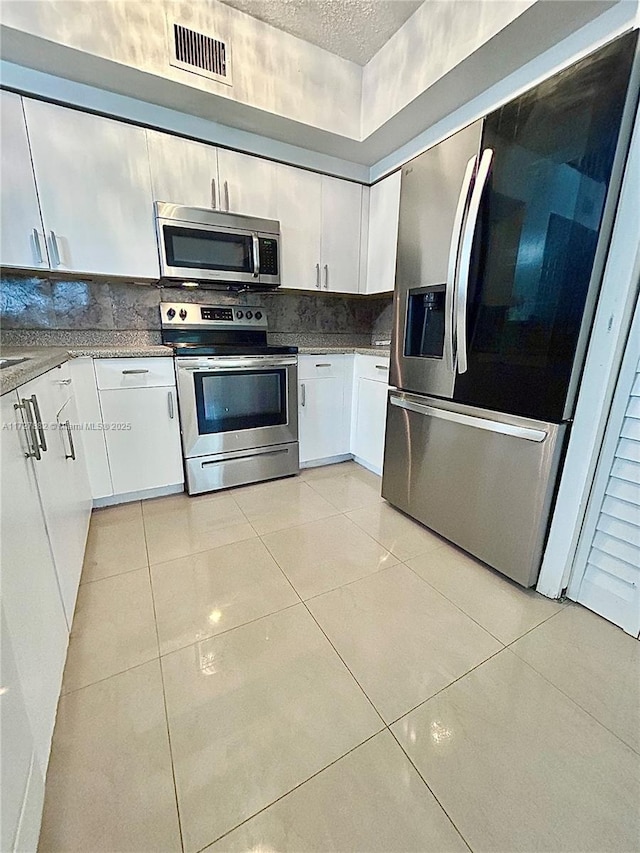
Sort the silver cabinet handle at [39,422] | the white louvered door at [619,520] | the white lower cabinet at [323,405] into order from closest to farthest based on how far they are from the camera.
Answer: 1. the silver cabinet handle at [39,422]
2. the white louvered door at [619,520]
3. the white lower cabinet at [323,405]

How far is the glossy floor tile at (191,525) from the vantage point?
174 cm

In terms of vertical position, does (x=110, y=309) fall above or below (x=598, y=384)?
above

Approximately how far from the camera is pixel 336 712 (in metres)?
1.00

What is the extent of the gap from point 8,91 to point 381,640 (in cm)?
288

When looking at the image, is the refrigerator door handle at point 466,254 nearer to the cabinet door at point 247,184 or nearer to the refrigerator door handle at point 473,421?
the refrigerator door handle at point 473,421

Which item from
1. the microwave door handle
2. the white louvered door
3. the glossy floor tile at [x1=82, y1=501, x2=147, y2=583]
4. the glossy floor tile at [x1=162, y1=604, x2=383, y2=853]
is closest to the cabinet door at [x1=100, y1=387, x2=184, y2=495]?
the glossy floor tile at [x1=82, y1=501, x2=147, y2=583]

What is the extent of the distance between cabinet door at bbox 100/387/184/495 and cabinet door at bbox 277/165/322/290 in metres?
1.21

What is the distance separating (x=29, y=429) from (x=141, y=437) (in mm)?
1199

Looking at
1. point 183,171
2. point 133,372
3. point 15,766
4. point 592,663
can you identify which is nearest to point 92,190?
point 183,171

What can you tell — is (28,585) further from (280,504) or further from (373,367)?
(373,367)

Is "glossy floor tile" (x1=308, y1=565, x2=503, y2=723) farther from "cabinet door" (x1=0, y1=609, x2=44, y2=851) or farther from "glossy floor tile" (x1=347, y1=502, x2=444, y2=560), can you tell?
"cabinet door" (x1=0, y1=609, x2=44, y2=851)

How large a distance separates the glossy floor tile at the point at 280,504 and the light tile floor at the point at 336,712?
1.03 ft

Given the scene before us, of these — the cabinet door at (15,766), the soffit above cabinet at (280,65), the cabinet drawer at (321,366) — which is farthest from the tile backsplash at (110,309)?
the cabinet door at (15,766)

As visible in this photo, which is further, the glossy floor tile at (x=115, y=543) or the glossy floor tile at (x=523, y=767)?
the glossy floor tile at (x=115, y=543)
